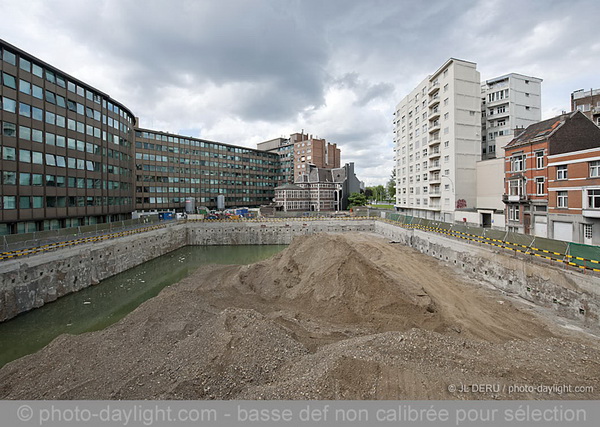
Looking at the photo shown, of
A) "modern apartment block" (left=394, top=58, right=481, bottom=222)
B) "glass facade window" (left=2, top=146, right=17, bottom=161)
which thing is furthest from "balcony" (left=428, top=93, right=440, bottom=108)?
"glass facade window" (left=2, top=146, right=17, bottom=161)

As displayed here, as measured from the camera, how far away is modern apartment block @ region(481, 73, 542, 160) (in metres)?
46.2

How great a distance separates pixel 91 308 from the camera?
70.2 ft

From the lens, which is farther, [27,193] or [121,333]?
[27,193]

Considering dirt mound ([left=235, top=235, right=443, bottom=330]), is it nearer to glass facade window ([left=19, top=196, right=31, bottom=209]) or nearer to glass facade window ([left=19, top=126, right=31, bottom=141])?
glass facade window ([left=19, top=196, right=31, bottom=209])

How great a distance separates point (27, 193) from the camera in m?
30.0

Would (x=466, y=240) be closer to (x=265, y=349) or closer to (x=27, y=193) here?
(x=265, y=349)

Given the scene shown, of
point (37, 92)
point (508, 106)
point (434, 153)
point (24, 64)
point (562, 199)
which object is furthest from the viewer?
point (508, 106)

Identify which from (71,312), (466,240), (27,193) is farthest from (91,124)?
(466,240)

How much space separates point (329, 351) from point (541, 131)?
3289 centimetres

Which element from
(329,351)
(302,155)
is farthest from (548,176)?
(302,155)

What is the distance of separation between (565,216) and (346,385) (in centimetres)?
2816

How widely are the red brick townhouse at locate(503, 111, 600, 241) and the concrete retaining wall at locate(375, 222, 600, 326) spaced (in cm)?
796

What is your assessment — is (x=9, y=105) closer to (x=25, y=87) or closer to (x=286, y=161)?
(x=25, y=87)

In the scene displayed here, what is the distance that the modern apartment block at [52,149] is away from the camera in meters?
28.4
